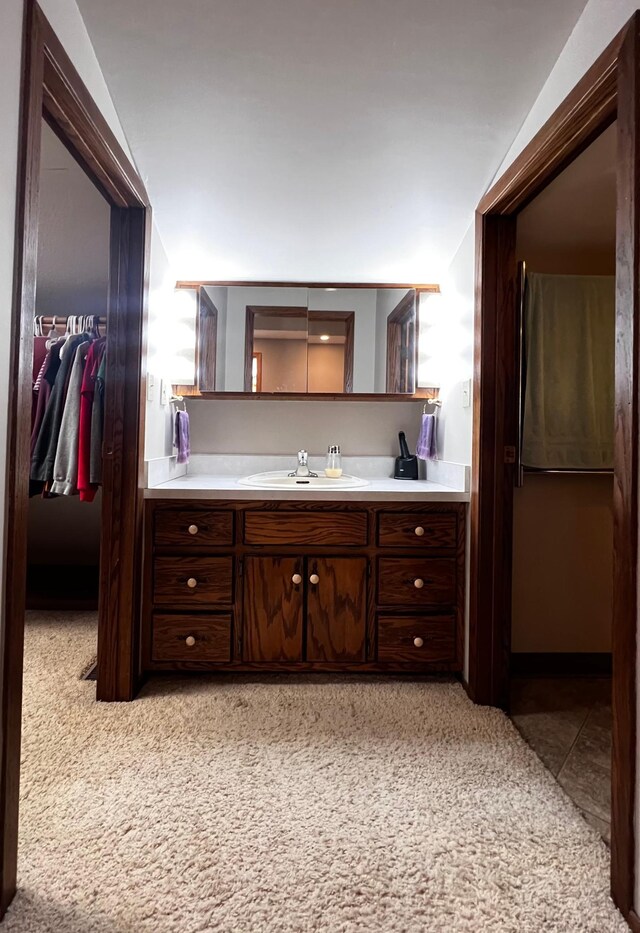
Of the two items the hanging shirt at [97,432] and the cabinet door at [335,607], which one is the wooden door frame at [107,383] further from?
the cabinet door at [335,607]

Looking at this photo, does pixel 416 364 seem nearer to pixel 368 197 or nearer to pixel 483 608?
pixel 368 197

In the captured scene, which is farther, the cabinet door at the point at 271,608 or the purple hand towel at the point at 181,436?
the purple hand towel at the point at 181,436

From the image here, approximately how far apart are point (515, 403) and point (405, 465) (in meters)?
0.78

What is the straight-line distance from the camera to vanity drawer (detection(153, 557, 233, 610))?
1945mm

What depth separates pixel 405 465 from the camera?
99.3 inches

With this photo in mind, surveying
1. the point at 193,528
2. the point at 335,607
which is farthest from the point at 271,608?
the point at 193,528

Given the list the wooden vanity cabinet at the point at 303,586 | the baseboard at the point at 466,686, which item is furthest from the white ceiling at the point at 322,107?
the baseboard at the point at 466,686

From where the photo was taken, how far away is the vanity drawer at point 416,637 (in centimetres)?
198

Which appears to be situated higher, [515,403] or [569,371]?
[569,371]

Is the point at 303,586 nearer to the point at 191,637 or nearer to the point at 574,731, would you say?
the point at 191,637

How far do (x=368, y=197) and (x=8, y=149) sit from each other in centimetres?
128

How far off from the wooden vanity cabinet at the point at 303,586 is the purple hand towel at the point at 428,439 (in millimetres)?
468

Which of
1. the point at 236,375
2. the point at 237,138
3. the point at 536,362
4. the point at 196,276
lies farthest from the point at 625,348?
the point at 196,276

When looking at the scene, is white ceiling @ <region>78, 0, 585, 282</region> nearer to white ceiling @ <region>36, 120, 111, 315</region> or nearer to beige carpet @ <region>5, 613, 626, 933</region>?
white ceiling @ <region>36, 120, 111, 315</region>
